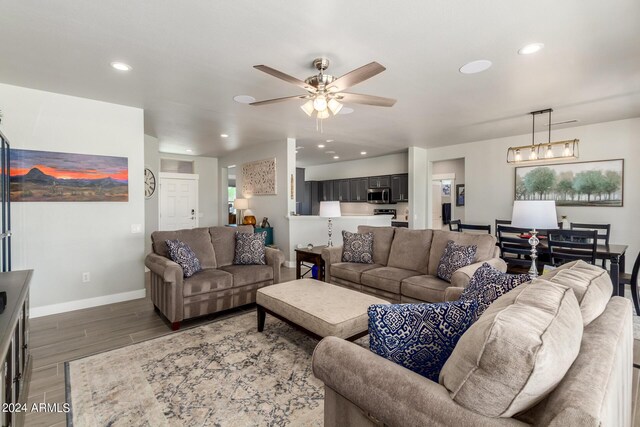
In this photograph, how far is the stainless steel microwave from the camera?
8.09 metres

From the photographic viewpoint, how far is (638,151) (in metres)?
4.65

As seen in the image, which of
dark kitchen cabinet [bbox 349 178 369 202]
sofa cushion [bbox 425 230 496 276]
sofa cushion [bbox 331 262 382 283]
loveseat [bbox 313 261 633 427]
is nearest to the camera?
loveseat [bbox 313 261 633 427]

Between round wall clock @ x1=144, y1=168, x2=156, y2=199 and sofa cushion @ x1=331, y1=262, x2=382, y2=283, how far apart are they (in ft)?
14.4

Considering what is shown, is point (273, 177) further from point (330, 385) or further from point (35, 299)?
point (330, 385)

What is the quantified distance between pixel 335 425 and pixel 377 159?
7.77 m

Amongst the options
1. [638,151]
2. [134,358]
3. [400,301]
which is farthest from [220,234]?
[638,151]

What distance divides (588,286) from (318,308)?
1716mm

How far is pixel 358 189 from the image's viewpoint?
28.8 feet

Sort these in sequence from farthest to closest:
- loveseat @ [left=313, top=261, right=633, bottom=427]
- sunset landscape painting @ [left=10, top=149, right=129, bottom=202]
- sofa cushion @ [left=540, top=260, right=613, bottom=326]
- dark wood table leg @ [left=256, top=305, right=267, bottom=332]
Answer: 1. sunset landscape painting @ [left=10, top=149, right=129, bottom=202]
2. dark wood table leg @ [left=256, top=305, right=267, bottom=332]
3. sofa cushion @ [left=540, top=260, right=613, bottom=326]
4. loveseat @ [left=313, top=261, right=633, bottom=427]

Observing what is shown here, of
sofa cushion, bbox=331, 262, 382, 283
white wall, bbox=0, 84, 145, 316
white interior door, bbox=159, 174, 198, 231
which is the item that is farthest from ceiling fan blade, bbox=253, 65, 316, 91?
white interior door, bbox=159, 174, 198, 231

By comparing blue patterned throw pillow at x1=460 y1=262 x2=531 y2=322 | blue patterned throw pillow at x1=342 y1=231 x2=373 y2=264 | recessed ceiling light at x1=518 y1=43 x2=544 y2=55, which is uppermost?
recessed ceiling light at x1=518 y1=43 x2=544 y2=55

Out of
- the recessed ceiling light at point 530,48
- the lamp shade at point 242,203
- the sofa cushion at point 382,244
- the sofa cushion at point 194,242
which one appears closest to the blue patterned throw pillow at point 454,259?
the sofa cushion at point 382,244

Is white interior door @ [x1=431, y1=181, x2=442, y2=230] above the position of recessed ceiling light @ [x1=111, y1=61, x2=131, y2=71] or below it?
below

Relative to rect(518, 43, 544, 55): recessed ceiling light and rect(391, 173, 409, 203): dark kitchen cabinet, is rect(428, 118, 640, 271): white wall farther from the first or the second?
rect(518, 43, 544, 55): recessed ceiling light
